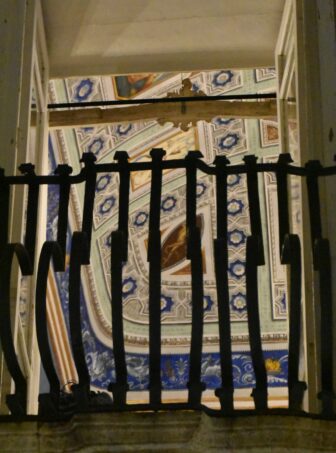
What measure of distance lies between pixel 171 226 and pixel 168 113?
5.36m

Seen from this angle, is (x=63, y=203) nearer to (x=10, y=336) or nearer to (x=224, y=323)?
(x=10, y=336)

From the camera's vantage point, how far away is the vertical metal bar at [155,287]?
3.57m

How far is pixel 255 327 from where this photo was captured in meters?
3.64

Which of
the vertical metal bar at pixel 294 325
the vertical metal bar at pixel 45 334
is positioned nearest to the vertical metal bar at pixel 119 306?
the vertical metal bar at pixel 45 334

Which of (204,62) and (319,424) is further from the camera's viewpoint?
(204,62)

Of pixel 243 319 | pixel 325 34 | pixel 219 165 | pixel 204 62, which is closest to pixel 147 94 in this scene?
pixel 243 319

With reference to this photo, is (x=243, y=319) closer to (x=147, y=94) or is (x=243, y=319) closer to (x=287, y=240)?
(x=147, y=94)

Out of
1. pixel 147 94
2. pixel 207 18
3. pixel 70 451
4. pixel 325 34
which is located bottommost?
pixel 70 451

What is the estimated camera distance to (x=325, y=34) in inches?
185

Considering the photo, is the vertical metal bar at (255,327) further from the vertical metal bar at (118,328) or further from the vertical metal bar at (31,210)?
the vertical metal bar at (31,210)

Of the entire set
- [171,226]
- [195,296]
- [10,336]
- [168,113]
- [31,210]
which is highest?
[171,226]

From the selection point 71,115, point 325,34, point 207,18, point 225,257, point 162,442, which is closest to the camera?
point 162,442

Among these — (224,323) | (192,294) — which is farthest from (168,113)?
(224,323)

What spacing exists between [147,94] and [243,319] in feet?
9.68
